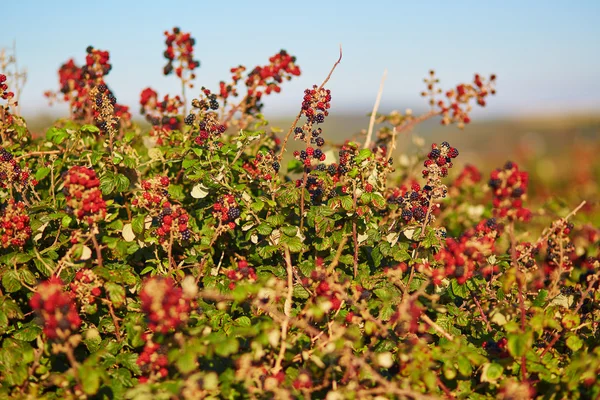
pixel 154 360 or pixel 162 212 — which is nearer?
pixel 154 360

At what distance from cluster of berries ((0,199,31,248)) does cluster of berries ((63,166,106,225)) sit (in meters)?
0.61

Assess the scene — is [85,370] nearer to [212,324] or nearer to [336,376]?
[212,324]

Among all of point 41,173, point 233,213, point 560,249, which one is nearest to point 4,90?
point 41,173

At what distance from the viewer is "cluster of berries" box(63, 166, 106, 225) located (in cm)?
283

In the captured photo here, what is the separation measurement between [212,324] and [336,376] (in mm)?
816

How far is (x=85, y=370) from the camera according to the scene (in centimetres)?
249

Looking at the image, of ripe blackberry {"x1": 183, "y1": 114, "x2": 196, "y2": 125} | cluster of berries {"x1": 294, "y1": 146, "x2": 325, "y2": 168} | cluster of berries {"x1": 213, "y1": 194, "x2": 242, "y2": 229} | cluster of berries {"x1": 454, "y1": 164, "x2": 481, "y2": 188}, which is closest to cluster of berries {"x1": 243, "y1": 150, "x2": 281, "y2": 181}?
cluster of berries {"x1": 294, "y1": 146, "x2": 325, "y2": 168}

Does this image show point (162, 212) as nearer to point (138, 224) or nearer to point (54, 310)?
point (138, 224)

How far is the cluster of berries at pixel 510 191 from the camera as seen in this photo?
266cm

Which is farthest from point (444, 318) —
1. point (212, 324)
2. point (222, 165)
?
point (222, 165)

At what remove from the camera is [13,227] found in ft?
10.8

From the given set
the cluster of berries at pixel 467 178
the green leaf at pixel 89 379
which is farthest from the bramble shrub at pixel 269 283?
the cluster of berries at pixel 467 178

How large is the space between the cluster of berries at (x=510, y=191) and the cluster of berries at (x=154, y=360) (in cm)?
193

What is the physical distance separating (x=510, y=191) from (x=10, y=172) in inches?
125
